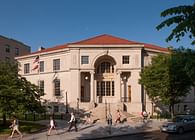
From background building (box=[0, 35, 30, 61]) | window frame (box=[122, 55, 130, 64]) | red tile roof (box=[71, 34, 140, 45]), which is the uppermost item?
background building (box=[0, 35, 30, 61])

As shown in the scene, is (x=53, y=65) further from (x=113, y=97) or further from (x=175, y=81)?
(x=175, y=81)

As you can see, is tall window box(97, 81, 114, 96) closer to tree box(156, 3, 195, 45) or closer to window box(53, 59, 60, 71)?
window box(53, 59, 60, 71)

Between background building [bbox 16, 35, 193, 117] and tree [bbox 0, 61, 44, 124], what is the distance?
16.7 meters

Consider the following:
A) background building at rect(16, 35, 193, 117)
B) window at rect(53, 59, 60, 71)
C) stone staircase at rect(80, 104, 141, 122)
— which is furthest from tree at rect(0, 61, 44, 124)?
window at rect(53, 59, 60, 71)

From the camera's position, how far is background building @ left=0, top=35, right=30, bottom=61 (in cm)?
7050

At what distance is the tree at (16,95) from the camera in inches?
910

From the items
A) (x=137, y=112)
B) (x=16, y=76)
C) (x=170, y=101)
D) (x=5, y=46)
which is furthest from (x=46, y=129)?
(x=5, y=46)

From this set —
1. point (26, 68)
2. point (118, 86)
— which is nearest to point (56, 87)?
point (26, 68)

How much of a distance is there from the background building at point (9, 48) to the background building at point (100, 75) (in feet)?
88.3

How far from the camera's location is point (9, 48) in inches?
2872

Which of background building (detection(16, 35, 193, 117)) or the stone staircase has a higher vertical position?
background building (detection(16, 35, 193, 117))

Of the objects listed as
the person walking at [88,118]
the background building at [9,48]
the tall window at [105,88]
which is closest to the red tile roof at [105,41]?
the tall window at [105,88]

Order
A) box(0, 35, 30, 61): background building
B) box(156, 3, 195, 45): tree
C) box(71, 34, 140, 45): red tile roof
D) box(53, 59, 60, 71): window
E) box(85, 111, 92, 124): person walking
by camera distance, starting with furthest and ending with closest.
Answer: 1. box(0, 35, 30, 61): background building
2. box(53, 59, 60, 71): window
3. box(71, 34, 140, 45): red tile roof
4. box(85, 111, 92, 124): person walking
5. box(156, 3, 195, 45): tree

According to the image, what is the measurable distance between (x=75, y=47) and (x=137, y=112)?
1281 centimetres
